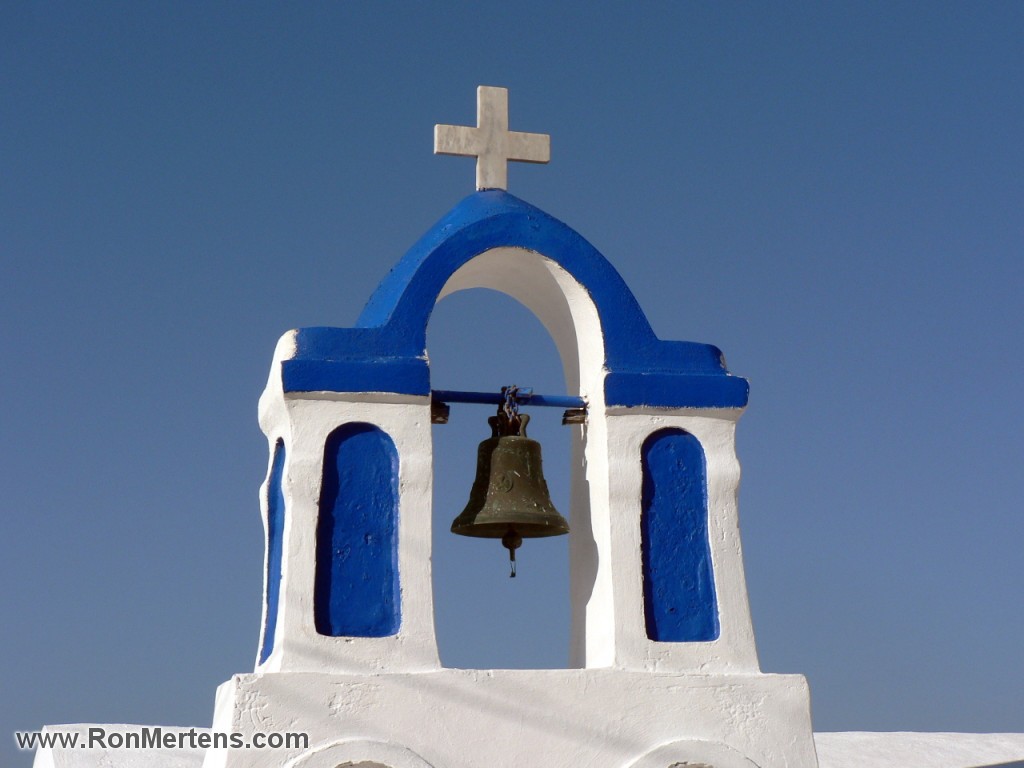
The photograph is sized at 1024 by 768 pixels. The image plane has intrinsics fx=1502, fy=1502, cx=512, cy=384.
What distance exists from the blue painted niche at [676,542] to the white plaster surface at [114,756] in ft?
8.31

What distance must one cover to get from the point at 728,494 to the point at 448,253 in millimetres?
1448

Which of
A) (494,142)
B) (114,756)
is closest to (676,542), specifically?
(494,142)

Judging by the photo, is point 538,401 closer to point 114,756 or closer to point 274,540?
point 274,540

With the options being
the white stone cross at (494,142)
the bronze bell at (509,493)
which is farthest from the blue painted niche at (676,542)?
the white stone cross at (494,142)

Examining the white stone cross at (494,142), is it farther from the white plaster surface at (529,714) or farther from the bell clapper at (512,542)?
the white plaster surface at (529,714)

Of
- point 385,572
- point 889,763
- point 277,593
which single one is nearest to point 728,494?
point 385,572

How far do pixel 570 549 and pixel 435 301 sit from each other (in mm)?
1228

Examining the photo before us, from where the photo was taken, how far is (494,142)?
6262mm

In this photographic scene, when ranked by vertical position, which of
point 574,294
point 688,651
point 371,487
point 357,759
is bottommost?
point 357,759

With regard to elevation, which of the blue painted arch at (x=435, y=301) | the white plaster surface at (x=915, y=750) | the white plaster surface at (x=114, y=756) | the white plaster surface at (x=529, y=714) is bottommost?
the white plaster surface at (x=529, y=714)

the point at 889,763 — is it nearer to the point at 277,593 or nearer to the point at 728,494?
the point at 728,494

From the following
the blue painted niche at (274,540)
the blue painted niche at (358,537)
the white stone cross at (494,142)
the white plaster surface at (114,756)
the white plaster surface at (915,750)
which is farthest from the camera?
the white plaster surface at (915,750)

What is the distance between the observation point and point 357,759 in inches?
203

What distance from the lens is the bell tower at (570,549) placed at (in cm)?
530
